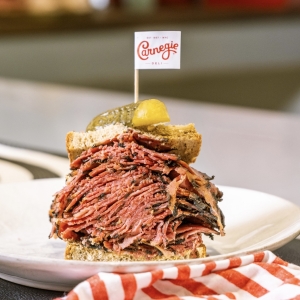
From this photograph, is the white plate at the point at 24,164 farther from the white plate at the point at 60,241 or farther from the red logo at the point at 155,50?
the red logo at the point at 155,50

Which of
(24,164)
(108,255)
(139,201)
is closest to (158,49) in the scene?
(139,201)

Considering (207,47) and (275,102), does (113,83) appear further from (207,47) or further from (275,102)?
(275,102)

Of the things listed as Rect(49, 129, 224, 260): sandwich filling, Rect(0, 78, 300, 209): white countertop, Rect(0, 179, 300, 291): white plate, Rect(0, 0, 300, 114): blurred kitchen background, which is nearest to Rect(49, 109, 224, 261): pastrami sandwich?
Rect(49, 129, 224, 260): sandwich filling

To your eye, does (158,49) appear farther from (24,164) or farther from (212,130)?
(212,130)

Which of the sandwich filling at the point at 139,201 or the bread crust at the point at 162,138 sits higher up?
the bread crust at the point at 162,138

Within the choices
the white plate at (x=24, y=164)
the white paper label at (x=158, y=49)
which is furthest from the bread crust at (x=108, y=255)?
the white plate at (x=24, y=164)

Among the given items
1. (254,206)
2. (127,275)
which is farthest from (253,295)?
(254,206)

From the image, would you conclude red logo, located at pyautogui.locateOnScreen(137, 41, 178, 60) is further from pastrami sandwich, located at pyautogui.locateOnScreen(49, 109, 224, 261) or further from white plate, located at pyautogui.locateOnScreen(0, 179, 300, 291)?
white plate, located at pyautogui.locateOnScreen(0, 179, 300, 291)
